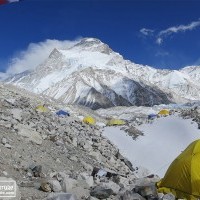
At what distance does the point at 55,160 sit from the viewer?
788 inches

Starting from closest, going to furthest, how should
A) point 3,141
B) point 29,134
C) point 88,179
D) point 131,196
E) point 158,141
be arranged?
point 131,196 < point 88,179 < point 3,141 < point 29,134 < point 158,141

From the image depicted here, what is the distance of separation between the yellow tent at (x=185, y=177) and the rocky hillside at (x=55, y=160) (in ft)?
3.31

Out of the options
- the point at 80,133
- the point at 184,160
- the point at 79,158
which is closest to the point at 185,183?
the point at 184,160

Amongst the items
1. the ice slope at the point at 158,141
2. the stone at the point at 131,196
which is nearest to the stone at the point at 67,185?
the stone at the point at 131,196

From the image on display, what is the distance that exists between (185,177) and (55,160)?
22.5 ft

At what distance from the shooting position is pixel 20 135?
69.3ft

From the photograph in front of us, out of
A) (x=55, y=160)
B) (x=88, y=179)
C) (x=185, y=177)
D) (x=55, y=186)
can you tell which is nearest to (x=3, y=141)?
(x=55, y=160)

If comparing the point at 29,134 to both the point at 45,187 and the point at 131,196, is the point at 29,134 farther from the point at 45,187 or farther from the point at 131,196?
the point at 131,196

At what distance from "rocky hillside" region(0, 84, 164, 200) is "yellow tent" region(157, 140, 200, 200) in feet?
3.31

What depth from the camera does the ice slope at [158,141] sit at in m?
31.8

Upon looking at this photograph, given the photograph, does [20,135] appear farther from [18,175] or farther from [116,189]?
[116,189]

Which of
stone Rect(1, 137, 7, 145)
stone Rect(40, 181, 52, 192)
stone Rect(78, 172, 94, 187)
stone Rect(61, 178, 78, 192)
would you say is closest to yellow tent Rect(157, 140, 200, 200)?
stone Rect(78, 172, 94, 187)

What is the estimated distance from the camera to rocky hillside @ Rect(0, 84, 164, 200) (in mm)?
13628

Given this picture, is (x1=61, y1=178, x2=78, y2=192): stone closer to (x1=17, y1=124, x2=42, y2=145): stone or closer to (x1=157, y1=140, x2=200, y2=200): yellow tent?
(x1=157, y1=140, x2=200, y2=200): yellow tent
